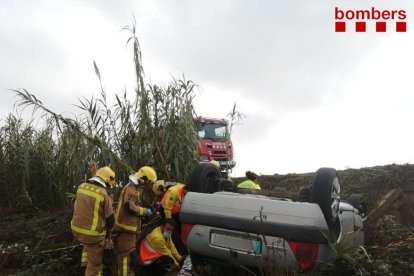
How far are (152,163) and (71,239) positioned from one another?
5.31 feet

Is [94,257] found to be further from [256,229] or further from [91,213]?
[256,229]

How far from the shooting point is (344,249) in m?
2.80

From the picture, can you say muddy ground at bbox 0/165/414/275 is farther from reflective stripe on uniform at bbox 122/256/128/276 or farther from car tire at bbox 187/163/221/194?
car tire at bbox 187/163/221/194

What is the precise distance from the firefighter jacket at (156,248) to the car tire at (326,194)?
2.08 meters

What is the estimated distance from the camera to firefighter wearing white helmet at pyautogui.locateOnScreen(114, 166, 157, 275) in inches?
A: 170

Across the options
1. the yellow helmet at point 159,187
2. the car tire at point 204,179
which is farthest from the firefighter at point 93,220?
the car tire at point 204,179

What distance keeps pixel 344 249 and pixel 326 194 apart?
44cm

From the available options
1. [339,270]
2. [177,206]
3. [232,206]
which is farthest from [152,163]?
[339,270]

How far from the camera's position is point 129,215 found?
4.45m

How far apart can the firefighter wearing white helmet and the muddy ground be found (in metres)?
1.07

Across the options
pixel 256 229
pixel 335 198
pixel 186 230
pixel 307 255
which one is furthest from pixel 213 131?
pixel 307 255

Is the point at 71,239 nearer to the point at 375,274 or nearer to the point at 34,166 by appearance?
the point at 34,166

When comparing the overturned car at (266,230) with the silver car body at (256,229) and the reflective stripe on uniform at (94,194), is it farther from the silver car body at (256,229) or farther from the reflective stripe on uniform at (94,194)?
the reflective stripe on uniform at (94,194)

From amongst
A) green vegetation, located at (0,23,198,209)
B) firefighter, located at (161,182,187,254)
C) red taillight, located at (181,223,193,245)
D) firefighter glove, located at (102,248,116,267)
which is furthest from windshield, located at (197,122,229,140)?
red taillight, located at (181,223,193,245)
